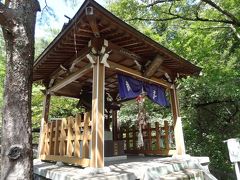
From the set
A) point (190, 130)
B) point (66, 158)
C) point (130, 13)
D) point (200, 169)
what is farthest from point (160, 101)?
point (130, 13)

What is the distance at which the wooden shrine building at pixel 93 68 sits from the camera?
4.96m

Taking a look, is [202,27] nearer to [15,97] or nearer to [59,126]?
[59,126]

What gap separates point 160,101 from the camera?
7.68 metres

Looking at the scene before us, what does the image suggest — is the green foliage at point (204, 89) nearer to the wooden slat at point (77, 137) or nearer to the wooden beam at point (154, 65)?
the wooden beam at point (154, 65)

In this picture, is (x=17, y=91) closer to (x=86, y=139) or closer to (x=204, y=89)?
(x=86, y=139)

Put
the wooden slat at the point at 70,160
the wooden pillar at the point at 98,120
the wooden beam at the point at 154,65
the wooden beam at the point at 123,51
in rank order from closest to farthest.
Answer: the wooden pillar at the point at 98,120 < the wooden slat at the point at 70,160 < the wooden beam at the point at 123,51 < the wooden beam at the point at 154,65

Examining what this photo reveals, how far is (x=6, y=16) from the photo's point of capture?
3570 mm

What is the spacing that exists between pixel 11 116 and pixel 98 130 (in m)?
1.98

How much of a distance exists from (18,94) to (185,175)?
14.0 ft

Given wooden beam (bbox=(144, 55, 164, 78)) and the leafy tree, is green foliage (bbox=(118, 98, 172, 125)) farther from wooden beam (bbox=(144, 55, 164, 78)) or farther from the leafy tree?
the leafy tree

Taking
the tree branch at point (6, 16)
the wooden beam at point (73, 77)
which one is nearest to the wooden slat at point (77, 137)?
the wooden beam at point (73, 77)

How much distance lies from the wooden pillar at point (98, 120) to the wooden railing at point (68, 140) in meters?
0.35

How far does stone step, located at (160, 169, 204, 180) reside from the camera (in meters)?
5.24

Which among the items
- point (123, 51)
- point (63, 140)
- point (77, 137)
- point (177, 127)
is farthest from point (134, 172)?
point (177, 127)
